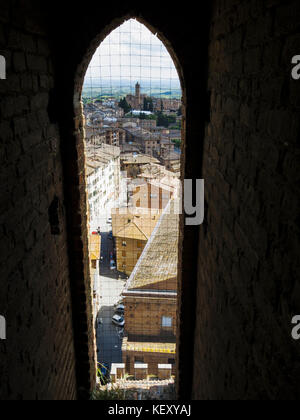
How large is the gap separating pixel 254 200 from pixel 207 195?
3.20 ft

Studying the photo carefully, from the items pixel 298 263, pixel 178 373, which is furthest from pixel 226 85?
pixel 178 373

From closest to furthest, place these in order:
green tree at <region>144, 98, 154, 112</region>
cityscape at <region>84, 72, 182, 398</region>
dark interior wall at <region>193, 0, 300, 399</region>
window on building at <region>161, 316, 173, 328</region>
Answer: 1. dark interior wall at <region>193, 0, 300, 399</region>
2. green tree at <region>144, 98, 154, 112</region>
3. cityscape at <region>84, 72, 182, 398</region>
4. window on building at <region>161, 316, 173, 328</region>

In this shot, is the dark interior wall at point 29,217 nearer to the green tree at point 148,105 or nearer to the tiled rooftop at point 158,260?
the green tree at point 148,105

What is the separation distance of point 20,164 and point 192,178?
4.36ft

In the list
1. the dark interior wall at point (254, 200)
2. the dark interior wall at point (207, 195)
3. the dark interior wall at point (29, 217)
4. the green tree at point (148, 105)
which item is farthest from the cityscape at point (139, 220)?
the dark interior wall at point (254, 200)

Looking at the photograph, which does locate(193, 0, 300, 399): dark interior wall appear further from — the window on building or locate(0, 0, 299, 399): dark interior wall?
the window on building

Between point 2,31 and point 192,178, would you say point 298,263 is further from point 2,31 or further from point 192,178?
point 192,178

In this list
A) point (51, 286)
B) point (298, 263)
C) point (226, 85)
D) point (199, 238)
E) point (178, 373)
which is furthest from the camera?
point (178, 373)

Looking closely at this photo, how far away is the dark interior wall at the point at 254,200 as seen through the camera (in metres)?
1.03

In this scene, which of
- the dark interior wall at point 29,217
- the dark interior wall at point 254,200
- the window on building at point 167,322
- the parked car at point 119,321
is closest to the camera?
the dark interior wall at point 254,200

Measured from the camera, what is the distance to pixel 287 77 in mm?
1038

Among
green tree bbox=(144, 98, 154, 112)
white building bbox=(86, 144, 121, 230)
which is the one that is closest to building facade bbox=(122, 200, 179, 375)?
white building bbox=(86, 144, 121, 230)

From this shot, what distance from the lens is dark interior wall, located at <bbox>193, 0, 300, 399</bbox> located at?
3.37 feet

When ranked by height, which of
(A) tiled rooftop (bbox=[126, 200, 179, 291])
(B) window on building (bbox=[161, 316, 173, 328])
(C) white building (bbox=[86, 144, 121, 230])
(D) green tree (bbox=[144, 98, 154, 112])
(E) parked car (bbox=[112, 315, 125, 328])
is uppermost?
(D) green tree (bbox=[144, 98, 154, 112])
